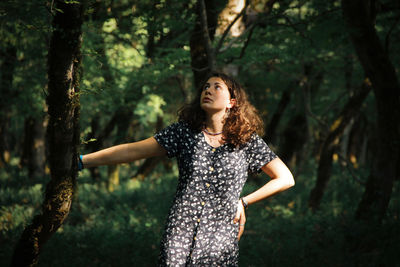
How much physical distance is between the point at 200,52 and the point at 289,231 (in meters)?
3.87

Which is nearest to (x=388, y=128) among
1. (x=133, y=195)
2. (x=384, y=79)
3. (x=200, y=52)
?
(x=384, y=79)

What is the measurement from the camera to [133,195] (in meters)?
11.6

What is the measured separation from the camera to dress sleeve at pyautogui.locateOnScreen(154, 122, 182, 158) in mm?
3059

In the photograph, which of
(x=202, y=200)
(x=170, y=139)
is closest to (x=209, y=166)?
(x=202, y=200)

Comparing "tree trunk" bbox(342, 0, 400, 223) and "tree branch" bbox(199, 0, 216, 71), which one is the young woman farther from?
"tree trunk" bbox(342, 0, 400, 223)

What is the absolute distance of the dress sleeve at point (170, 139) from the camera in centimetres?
306

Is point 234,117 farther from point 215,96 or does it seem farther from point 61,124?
point 61,124

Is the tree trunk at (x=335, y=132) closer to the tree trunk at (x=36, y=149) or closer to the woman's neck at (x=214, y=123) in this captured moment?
the woman's neck at (x=214, y=123)

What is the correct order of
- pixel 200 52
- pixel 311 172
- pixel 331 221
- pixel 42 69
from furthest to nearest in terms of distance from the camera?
pixel 311 172 < pixel 42 69 < pixel 331 221 < pixel 200 52

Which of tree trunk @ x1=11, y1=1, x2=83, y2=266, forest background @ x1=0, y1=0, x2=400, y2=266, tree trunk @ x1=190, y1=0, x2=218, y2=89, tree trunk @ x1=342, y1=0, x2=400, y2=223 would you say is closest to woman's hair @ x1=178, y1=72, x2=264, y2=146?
forest background @ x1=0, y1=0, x2=400, y2=266

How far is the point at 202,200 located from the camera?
2.95 metres

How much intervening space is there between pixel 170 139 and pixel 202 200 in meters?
0.53

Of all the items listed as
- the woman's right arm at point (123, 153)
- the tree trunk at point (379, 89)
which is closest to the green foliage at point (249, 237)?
the tree trunk at point (379, 89)

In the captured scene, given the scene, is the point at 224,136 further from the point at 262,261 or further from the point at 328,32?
the point at 328,32
